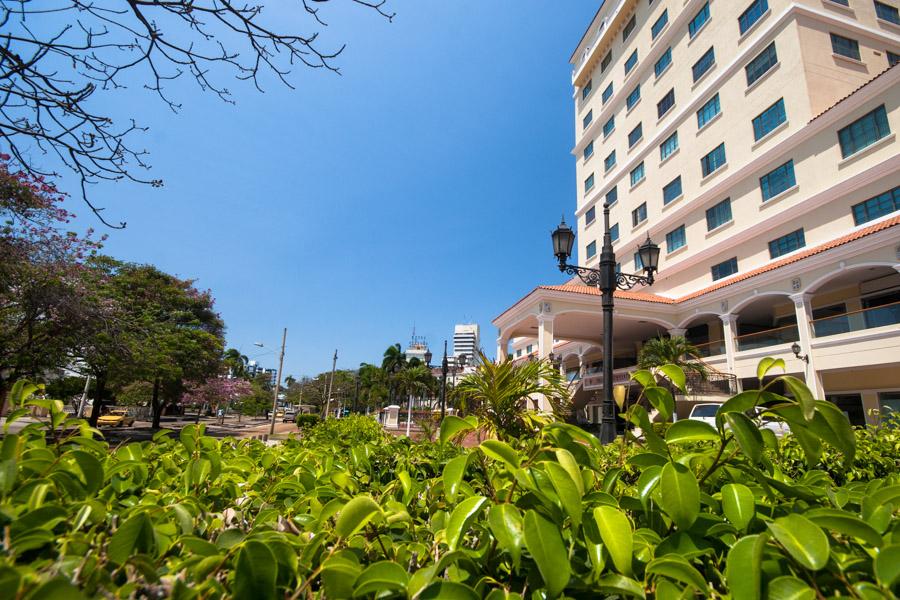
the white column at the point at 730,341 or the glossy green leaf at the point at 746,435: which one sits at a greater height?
the white column at the point at 730,341

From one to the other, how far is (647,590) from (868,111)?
20059mm

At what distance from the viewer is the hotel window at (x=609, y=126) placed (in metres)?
27.2

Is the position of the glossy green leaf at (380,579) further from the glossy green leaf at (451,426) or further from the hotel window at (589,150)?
the hotel window at (589,150)

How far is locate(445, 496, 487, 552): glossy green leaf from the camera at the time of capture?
0.76 m

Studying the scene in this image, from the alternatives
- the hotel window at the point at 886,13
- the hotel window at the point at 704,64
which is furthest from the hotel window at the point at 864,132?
the hotel window at the point at 886,13

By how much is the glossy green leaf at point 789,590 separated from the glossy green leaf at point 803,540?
3cm

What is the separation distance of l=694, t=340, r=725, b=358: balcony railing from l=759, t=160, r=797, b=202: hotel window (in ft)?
20.3

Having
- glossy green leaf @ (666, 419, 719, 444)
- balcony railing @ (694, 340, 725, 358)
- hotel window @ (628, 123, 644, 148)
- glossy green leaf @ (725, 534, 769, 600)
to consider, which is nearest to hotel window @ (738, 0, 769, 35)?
hotel window @ (628, 123, 644, 148)

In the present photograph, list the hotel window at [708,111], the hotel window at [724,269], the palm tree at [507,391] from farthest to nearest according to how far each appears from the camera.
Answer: the hotel window at [708,111]
the hotel window at [724,269]
the palm tree at [507,391]

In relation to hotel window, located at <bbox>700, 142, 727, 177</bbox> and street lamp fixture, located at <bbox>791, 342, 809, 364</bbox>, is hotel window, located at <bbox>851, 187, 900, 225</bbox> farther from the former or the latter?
hotel window, located at <bbox>700, 142, 727, 177</bbox>

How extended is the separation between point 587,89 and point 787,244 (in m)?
19.9

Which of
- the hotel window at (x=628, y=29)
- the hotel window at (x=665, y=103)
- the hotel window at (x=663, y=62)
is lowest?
the hotel window at (x=665, y=103)

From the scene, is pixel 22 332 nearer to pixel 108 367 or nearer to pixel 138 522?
pixel 108 367

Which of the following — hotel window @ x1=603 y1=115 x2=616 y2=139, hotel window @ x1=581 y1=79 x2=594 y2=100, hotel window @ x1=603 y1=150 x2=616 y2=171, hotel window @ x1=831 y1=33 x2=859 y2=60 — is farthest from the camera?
hotel window @ x1=581 y1=79 x2=594 y2=100
